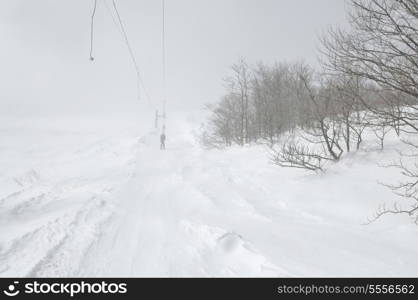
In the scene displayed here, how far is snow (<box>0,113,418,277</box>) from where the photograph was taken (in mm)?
3484

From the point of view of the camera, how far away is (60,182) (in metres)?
8.41

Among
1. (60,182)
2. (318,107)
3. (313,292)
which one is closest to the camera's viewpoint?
(313,292)

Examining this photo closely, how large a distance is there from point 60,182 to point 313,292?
326 inches

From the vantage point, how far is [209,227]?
4.77 metres

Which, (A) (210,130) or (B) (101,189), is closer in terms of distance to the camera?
(B) (101,189)

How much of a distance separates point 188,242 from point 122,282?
1.40 meters

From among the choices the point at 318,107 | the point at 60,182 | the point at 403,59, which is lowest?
the point at 60,182

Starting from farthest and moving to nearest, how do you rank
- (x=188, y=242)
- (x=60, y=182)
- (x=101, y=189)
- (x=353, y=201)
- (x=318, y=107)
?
(x=318, y=107) → (x=60, y=182) → (x=101, y=189) → (x=353, y=201) → (x=188, y=242)

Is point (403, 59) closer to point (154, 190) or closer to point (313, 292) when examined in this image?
point (313, 292)

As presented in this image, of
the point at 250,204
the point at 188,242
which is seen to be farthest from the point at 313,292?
the point at 250,204

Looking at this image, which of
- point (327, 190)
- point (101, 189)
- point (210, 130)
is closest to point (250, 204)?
point (327, 190)

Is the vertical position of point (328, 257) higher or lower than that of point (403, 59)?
lower

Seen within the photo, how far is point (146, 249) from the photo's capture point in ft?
12.7

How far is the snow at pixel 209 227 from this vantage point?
11.4 ft
